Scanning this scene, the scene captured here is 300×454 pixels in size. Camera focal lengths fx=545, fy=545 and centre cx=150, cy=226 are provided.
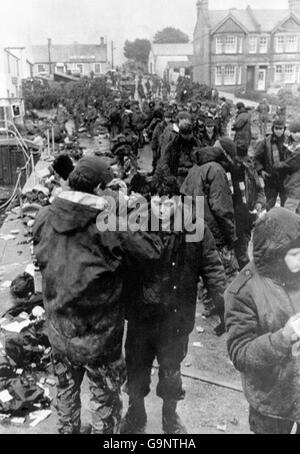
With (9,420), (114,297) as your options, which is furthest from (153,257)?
(9,420)

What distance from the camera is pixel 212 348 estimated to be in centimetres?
479

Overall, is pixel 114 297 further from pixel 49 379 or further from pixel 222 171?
pixel 222 171

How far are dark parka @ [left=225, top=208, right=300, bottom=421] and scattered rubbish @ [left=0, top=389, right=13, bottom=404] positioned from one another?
1.99 m

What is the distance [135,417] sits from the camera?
3523 millimetres

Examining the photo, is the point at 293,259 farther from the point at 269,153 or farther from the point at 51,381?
the point at 269,153

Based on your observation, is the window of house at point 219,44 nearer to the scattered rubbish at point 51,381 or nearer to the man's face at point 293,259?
the scattered rubbish at point 51,381

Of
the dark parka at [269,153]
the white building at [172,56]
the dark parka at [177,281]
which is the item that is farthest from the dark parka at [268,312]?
the white building at [172,56]

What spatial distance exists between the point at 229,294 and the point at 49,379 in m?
2.16

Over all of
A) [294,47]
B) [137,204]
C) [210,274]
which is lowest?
Answer: [210,274]

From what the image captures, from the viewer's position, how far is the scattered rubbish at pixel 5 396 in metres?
3.77

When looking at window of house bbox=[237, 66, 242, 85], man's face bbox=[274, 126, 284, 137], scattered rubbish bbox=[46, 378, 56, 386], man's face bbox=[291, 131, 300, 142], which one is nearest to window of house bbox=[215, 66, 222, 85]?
window of house bbox=[237, 66, 242, 85]

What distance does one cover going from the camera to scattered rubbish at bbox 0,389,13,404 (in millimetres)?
3769

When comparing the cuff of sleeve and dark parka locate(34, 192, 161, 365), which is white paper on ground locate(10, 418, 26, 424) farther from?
the cuff of sleeve

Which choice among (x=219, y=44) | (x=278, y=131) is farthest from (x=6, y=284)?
(x=219, y=44)
